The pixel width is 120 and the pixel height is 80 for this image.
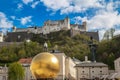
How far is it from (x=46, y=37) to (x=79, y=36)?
1653 centimetres

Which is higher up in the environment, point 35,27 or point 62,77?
point 35,27

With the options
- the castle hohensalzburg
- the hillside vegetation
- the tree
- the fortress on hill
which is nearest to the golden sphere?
the tree

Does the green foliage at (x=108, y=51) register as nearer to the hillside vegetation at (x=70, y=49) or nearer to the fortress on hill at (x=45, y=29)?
the hillside vegetation at (x=70, y=49)

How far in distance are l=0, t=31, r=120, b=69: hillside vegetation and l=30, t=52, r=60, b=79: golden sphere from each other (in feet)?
220

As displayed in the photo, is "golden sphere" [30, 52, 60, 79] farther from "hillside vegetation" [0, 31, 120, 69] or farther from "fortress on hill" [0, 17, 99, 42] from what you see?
"fortress on hill" [0, 17, 99, 42]

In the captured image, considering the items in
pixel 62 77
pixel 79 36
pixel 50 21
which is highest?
pixel 50 21

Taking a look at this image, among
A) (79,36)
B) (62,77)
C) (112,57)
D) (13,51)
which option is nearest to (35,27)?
(79,36)

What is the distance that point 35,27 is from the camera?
13188 centimetres

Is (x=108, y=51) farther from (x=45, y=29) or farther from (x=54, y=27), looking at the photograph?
(x=45, y=29)

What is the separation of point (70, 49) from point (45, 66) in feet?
297

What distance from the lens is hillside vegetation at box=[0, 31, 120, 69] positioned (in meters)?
81.6

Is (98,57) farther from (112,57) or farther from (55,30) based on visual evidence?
(55,30)

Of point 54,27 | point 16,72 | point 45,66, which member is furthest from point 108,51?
point 45,66

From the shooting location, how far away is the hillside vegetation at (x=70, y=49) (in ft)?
268
